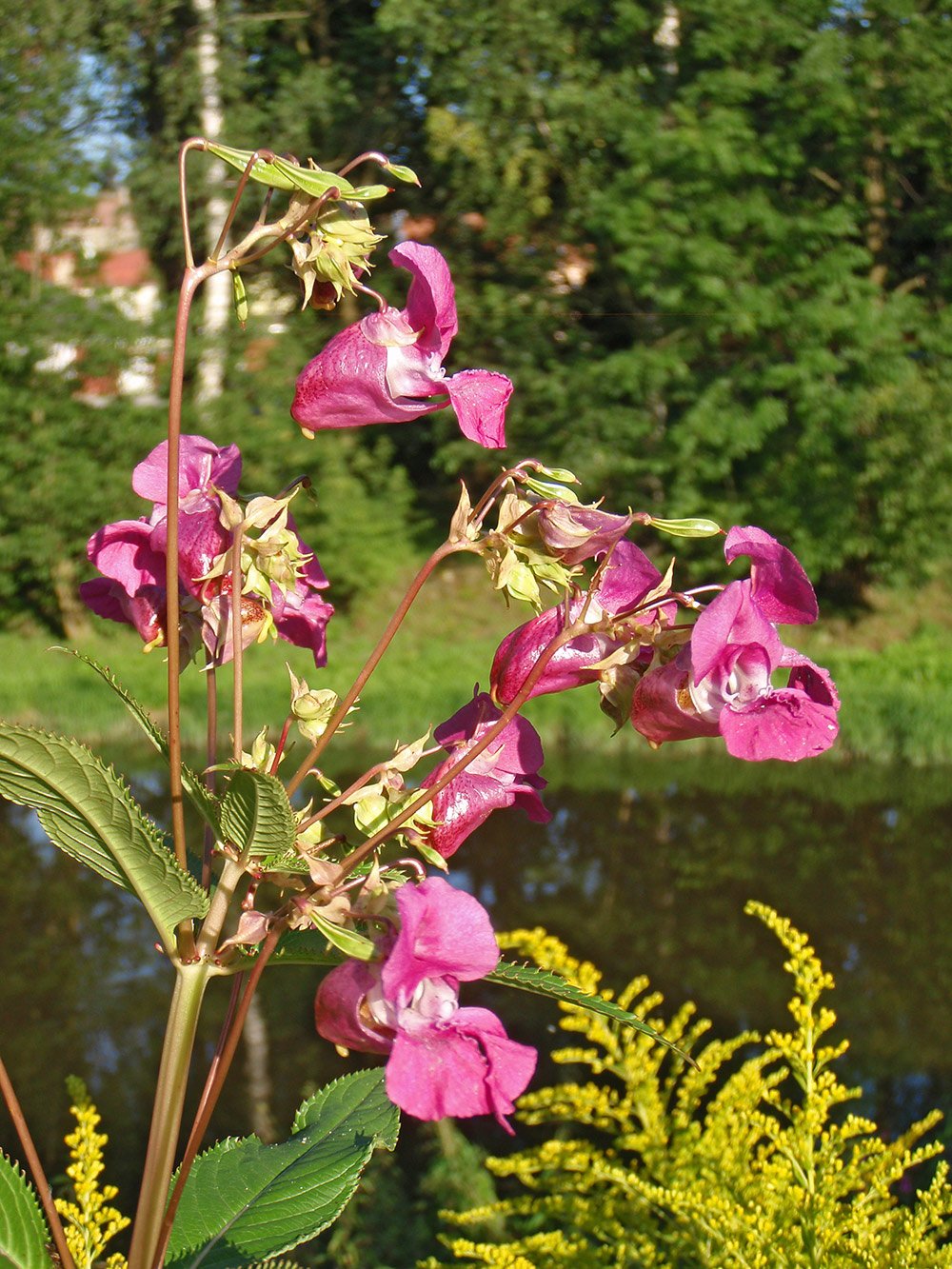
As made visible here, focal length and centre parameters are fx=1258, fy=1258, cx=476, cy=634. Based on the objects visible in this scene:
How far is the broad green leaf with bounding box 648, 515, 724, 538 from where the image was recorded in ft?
2.27

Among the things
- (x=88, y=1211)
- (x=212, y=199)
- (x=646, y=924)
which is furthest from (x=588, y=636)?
(x=212, y=199)

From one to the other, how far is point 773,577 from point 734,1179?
94cm

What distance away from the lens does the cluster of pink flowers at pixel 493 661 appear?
0.56m

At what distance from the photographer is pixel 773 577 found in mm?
666

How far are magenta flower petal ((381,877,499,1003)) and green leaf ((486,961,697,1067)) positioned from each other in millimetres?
62

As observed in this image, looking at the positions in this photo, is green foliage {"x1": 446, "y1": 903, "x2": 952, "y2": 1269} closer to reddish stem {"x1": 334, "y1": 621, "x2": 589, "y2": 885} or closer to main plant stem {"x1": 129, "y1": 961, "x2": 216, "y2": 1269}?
main plant stem {"x1": 129, "y1": 961, "x2": 216, "y2": 1269}

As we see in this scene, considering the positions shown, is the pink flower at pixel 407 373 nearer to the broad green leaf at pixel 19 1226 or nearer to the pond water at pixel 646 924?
the broad green leaf at pixel 19 1226

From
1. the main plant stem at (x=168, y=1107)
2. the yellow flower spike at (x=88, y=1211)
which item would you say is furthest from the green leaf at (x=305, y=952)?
the yellow flower spike at (x=88, y=1211)

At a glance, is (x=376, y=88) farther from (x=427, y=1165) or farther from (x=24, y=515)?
(x=427, y=1165)

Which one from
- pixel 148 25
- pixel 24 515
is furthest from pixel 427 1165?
pixel 148 25

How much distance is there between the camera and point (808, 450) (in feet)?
23.6

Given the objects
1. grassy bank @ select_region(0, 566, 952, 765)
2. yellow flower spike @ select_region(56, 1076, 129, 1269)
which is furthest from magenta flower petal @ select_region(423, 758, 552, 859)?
grassy bank @ select_region(0, 566, 952, 765)

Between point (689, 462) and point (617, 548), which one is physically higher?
point (617, 548)

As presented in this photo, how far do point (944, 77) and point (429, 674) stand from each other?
485cm
